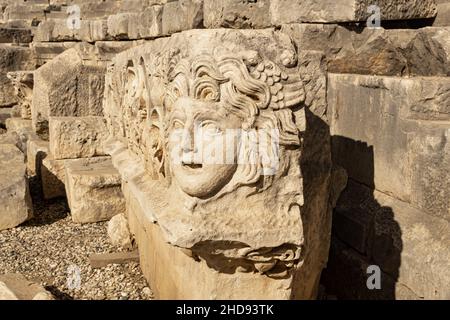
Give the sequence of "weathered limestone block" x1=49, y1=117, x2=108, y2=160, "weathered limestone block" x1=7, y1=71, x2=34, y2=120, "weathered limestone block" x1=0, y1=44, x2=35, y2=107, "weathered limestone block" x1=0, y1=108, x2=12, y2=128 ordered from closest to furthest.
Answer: "weathered limestone block" x1=49, y1=117, x2=108, y2=160 < "weathered limestone block" x1=7, y1=71, x2=34, y2=120 < "weathered limestone block" x1=0, y1=108, x2=12, y2=128 < "weathered limestone block" x1=0, y1=44, x2=35, y2=107

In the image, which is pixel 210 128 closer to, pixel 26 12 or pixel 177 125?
pixel 177 125

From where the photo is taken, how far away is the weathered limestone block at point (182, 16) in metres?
4.95

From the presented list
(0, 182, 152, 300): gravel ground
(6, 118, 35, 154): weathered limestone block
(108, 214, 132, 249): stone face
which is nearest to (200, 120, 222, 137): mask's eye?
(0, 182, 152, 300): gravel ground

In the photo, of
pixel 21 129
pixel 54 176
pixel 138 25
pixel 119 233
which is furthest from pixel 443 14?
pixel 21 129

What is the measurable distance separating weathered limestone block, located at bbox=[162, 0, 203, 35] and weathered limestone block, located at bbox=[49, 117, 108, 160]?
1246mm

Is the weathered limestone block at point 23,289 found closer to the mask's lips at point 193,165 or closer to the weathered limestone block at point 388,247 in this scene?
the mask's lips at point 193,165

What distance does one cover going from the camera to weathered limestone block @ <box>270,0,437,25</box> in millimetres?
3797

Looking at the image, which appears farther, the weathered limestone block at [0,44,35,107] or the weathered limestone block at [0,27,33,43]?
the weathered limestone block at [0,27,33,43]

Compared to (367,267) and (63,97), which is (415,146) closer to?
(367,267)

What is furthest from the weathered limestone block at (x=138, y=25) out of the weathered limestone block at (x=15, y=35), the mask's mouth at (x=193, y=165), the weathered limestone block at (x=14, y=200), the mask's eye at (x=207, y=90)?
the weathered limestone block at (x=15, y=35)

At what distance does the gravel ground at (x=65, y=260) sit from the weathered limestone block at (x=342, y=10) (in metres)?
2.27

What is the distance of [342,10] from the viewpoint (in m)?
3.83

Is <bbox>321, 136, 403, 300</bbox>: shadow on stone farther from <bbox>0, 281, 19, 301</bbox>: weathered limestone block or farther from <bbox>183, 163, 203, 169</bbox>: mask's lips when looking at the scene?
<bbox>0, 281, 19, 301</bbox>: weathered limestone block

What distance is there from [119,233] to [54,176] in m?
1.63
